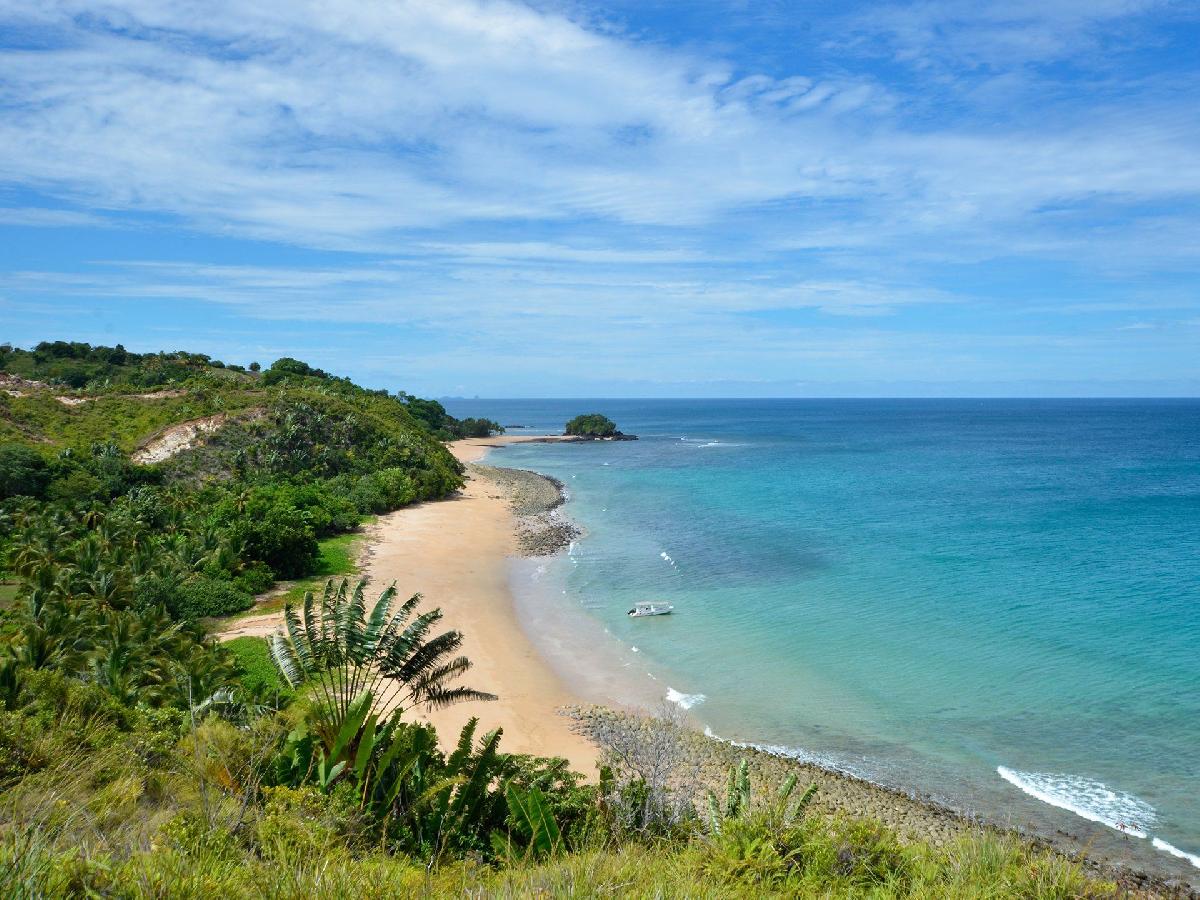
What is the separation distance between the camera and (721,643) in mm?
30781

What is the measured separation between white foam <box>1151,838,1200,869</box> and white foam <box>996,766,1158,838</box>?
0.94 ft

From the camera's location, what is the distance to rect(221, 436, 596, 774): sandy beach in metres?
22.9

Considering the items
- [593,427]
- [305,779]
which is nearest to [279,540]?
[305,779]

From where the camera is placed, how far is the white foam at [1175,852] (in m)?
16.6

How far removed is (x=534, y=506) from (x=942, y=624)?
38.2m

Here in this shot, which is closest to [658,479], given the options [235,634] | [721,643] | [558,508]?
[558,508]

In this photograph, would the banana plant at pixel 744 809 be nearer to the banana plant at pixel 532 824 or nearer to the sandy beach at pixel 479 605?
the banana plant at pixel 532 824

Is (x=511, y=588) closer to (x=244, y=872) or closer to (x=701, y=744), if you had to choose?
(x=701, y=744)

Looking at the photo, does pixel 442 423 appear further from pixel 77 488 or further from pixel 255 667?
pixel 255 667

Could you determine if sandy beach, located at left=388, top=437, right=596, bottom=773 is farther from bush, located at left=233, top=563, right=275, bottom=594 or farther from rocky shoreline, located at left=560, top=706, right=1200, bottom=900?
bush, located at left=233, top=563, right=275, bottom=594

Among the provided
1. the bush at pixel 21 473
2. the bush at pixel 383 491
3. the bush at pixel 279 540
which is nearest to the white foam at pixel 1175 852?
the bush at pixel 279 540

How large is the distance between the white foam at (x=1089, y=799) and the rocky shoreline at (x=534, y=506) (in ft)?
101

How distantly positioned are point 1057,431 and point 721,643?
147m

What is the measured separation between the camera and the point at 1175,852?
16.9 meters
